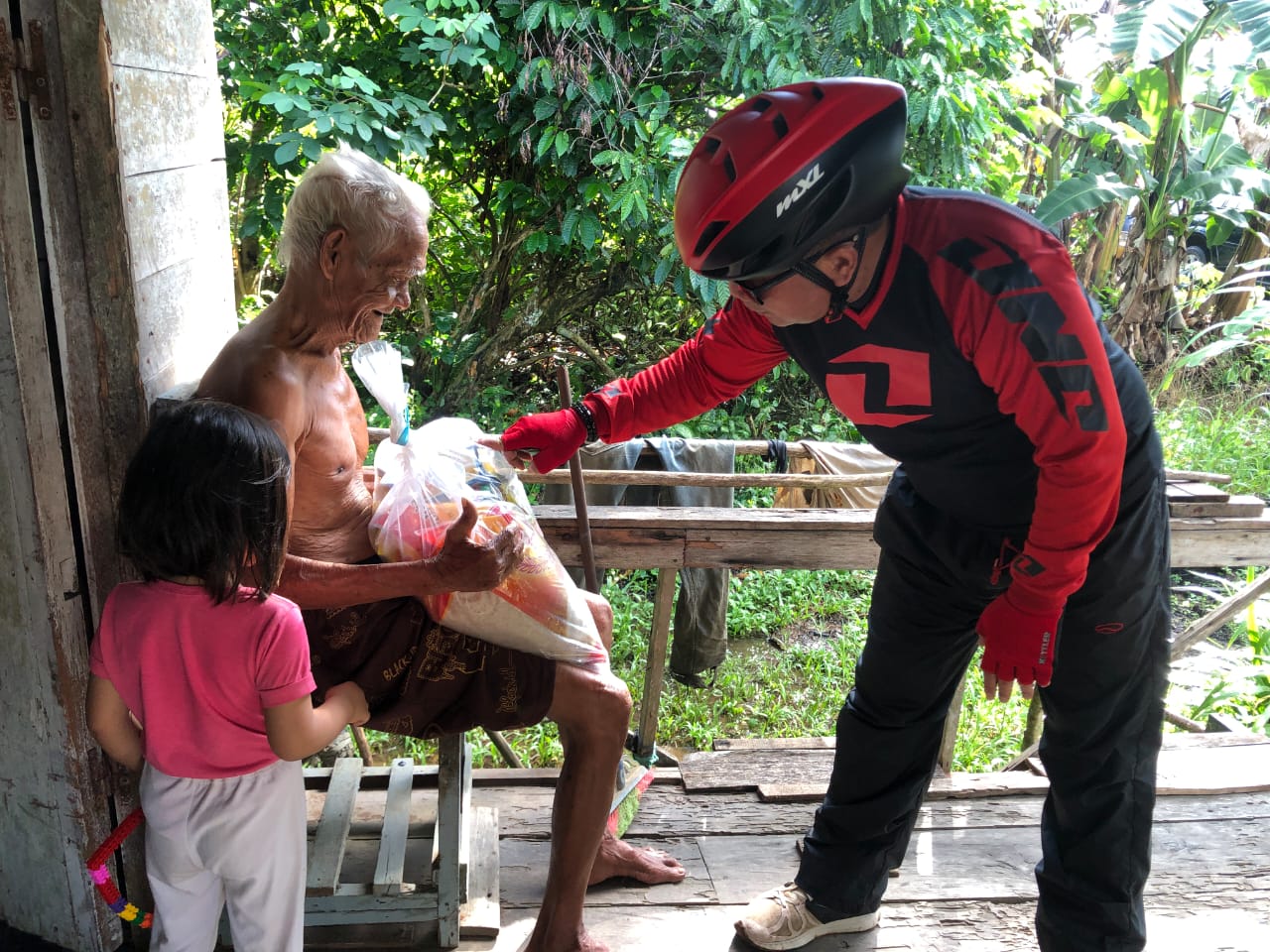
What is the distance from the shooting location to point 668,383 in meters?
2.26

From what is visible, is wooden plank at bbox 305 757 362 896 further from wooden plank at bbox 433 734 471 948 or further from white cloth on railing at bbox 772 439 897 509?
white cloth on railing at bbox 772 439 897 509

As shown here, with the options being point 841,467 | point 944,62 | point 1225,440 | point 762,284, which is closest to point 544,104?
point 944,62

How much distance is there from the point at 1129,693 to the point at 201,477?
1732 mm

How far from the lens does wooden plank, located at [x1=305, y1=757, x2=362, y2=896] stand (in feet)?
6.68

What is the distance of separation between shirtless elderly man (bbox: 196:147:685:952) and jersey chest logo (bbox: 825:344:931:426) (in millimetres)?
706

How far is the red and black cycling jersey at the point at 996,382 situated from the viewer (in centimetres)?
156

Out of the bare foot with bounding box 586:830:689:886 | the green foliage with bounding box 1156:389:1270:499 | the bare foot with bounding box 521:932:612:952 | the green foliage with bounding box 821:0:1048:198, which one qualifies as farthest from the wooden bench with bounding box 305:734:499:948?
the green foliage with bounding box 1156:389:1270:499

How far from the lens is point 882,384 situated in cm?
180

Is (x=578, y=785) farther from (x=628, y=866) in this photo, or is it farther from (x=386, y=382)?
(x=386, y=382)

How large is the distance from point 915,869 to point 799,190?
5.94ft

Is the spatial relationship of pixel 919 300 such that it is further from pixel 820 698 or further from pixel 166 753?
pixel 820 698

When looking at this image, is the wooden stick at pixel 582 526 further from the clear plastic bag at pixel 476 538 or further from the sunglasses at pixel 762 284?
the sunglasses at pixel 762 284

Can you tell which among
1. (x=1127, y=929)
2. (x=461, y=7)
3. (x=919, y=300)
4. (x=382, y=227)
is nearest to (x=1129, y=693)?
(x=1127, y=929)

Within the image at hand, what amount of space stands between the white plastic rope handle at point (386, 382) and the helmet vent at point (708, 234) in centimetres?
80
